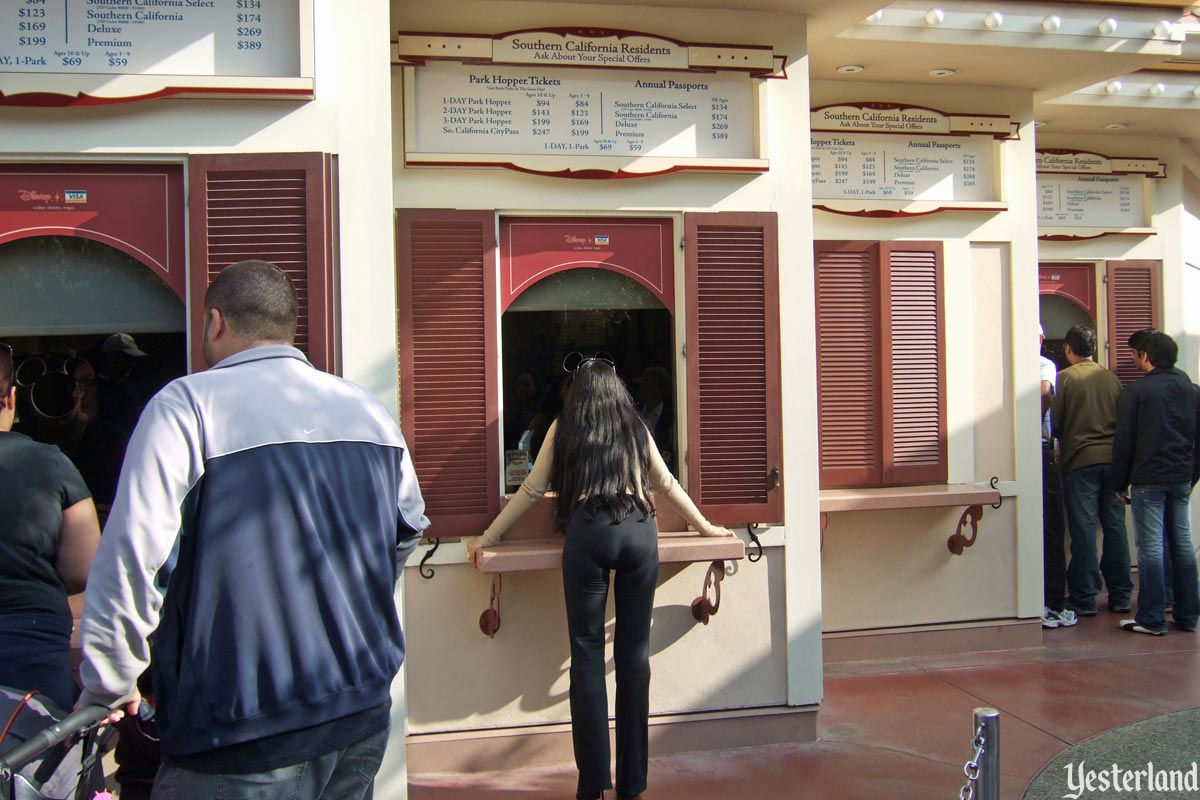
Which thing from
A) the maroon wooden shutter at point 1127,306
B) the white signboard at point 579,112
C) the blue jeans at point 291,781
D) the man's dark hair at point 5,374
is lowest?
the blue jeans at point 291,781

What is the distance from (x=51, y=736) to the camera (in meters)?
2.03

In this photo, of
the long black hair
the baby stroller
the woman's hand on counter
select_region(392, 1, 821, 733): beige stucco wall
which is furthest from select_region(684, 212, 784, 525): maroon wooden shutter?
the baby stroller

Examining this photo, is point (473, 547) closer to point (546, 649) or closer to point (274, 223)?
point (546, 649)

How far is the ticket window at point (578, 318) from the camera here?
458 centimetres

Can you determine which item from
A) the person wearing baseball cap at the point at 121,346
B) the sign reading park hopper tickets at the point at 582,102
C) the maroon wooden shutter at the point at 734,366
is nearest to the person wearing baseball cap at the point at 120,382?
the person wearing baseball cap at the point at 121,346

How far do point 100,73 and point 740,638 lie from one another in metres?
3.46

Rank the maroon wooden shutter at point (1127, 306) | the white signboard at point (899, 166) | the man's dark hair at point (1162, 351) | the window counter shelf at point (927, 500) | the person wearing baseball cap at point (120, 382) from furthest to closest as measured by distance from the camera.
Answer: the maroon wooden shutter at point (1127, 306), the man's dark hair at point (1162, 351), the white signboard at point (899, 166), the window counter shelf at point (927, 500), the person wearing baseball cap at point (120, 382)

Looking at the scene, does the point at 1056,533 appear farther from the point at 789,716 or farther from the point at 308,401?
the point at 308,401

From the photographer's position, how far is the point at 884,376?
5832 millimetres

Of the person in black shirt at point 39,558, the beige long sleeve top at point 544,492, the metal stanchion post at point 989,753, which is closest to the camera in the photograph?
the person in black shirt at point 39,558

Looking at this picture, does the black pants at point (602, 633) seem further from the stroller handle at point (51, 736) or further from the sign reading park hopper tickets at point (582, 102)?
the stroller handle at point (51, 736)

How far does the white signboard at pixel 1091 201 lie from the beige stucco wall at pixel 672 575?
3564mm

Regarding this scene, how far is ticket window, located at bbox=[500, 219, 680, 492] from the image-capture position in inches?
180

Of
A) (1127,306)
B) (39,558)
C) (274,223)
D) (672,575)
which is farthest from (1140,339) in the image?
(39,558)
